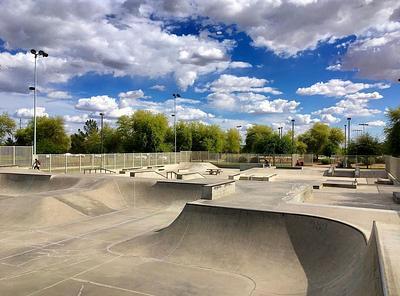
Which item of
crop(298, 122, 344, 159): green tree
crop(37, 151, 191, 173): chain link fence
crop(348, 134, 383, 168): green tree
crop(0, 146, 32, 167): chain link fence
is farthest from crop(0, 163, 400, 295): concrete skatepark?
crop(298, 122, 344, 159): green tree

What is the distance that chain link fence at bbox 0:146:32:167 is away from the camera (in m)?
27.2

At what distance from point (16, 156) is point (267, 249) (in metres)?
26.0

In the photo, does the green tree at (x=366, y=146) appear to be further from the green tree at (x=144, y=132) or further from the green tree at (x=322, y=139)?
the green tree at (x=144, y=132)

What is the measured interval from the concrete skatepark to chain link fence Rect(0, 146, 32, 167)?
51.8ft

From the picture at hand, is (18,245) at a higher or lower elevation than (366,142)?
lower

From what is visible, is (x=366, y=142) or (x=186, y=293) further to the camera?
(x=366, y=142)

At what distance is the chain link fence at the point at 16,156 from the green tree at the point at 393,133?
37.2 meters

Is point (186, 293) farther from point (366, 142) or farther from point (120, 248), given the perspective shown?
point (366, 142)

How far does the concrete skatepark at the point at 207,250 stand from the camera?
21.3 ft

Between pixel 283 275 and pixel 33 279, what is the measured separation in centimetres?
553

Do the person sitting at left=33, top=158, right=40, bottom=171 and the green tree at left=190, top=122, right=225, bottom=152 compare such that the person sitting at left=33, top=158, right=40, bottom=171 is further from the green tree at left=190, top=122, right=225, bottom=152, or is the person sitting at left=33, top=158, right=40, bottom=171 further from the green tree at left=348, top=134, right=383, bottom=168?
the green tree at left=348, top=134, right=383, bottom=168

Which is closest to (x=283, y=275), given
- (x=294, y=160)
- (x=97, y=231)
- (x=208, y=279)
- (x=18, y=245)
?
(x=208, y=279)

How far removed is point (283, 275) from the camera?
729 centimetres

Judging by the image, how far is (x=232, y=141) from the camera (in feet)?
276
